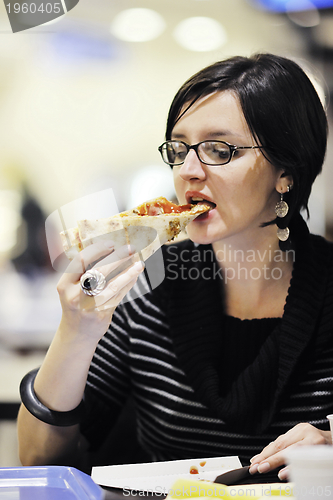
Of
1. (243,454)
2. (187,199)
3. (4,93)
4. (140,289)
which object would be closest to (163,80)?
(187,199)

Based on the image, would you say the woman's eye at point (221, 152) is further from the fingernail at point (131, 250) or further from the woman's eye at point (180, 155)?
the fingernail at point (131, 250)

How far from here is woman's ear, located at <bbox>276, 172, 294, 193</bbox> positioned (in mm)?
1290

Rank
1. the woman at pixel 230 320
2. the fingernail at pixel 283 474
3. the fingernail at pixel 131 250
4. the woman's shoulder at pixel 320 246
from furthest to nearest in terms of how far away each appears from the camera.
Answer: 1. the woman's shoulder at pixel 320 246
2. the woman at pixel 230 320
3. the fingernail at pixel 131 250
4. the fingernail at pixel 283 474

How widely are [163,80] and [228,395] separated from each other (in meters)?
1.03

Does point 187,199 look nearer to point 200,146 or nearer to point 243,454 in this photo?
point 200,146

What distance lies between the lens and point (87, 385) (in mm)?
1326

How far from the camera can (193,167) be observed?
1235mm

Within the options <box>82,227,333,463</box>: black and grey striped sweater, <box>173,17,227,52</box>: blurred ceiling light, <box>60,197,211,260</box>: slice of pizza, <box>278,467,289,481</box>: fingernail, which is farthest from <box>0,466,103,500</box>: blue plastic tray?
<box>173,17,227,52</box>: blurred ceiling light

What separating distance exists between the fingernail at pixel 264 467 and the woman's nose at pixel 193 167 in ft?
2.53

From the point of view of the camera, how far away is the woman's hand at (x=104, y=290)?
103cm

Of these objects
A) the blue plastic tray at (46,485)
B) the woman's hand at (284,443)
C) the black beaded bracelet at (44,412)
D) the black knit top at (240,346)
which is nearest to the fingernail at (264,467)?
the woman's hand at (284,443)

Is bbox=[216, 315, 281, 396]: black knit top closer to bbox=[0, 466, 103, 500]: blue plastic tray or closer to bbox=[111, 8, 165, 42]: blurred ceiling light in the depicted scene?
bbox=[0, 466, 103, 500]: blue plastic tray

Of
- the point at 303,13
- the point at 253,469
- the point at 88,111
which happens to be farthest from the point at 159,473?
the point at 303,13

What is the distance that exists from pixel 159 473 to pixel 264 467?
273 millimetres
